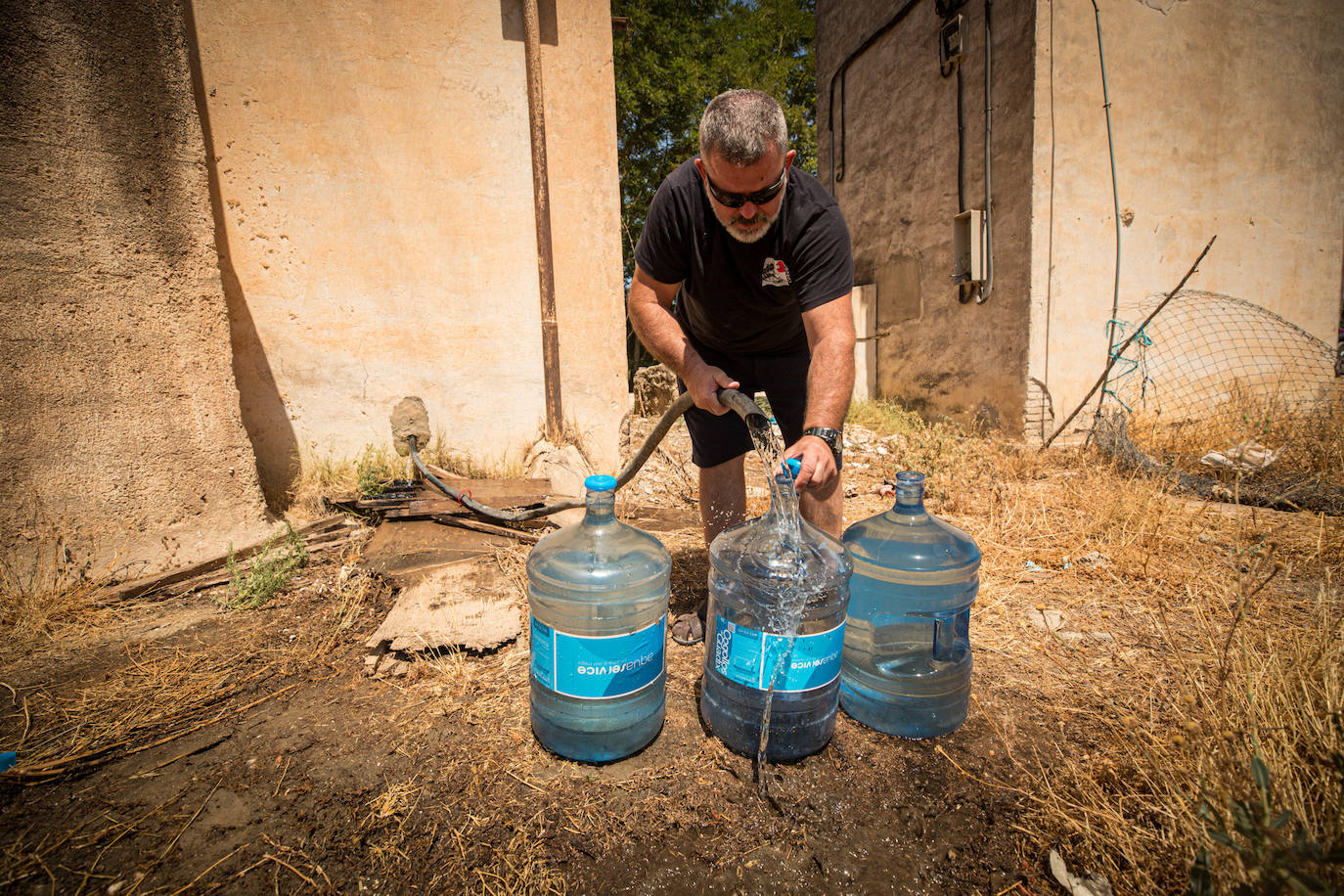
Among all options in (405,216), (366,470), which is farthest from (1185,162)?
(366,470)

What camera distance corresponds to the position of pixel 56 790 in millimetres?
1754

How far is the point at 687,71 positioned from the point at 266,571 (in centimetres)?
1628

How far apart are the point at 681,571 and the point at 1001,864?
2088 mm

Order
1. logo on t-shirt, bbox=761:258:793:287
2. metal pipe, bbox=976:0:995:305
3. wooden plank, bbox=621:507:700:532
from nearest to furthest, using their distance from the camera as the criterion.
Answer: logo on t-shirt, bbox=761:258:793:287 < wooden plank, bbox=621:507:700:532 < metal pipe, bbox=976:0:995:305

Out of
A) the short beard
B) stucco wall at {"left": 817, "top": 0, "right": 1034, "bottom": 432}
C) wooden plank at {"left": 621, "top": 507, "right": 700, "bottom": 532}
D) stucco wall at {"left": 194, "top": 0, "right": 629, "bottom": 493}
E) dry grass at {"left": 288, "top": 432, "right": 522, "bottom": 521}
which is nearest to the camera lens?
the short beard

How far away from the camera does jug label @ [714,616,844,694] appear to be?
68.6 inches

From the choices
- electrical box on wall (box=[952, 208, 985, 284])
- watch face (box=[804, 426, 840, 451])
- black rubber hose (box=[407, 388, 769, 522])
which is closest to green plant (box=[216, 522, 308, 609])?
black rubber hose (box=[407, 388, 769, 522])

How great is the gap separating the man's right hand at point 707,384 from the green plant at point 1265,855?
5.72ft

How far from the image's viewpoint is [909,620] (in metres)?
2.19

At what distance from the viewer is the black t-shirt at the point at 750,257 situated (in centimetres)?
240

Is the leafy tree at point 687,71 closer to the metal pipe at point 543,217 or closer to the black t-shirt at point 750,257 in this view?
the metal pipe at point 543,217

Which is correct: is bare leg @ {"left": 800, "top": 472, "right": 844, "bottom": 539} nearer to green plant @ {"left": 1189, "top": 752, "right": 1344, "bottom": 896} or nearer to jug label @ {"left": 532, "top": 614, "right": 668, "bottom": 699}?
jug label @ {"left": 532, "top": 614, "right": 668, "bottom": 699}

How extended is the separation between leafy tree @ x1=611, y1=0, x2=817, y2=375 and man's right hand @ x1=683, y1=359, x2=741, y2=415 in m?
11.9

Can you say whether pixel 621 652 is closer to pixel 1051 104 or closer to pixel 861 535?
pixel 861 535
